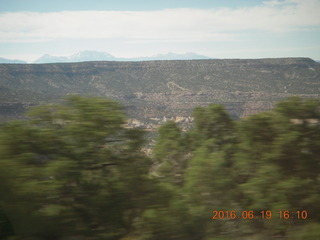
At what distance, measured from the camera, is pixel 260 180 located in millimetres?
8953

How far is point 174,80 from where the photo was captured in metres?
86.1

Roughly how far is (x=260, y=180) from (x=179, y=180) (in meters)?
3.51

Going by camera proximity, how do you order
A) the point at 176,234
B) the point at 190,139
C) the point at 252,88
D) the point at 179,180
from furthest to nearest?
1. the point at 252,88
2. the point at 190,139
3. the point at 179,180
4. the point at 176,234

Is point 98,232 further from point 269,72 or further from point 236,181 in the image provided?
point 269,72

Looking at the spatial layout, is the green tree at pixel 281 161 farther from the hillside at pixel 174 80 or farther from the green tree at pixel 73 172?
the hillside at pixel 174 80

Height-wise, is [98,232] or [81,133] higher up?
[81,133]

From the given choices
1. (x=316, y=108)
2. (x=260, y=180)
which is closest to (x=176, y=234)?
(x=260, y=180)
